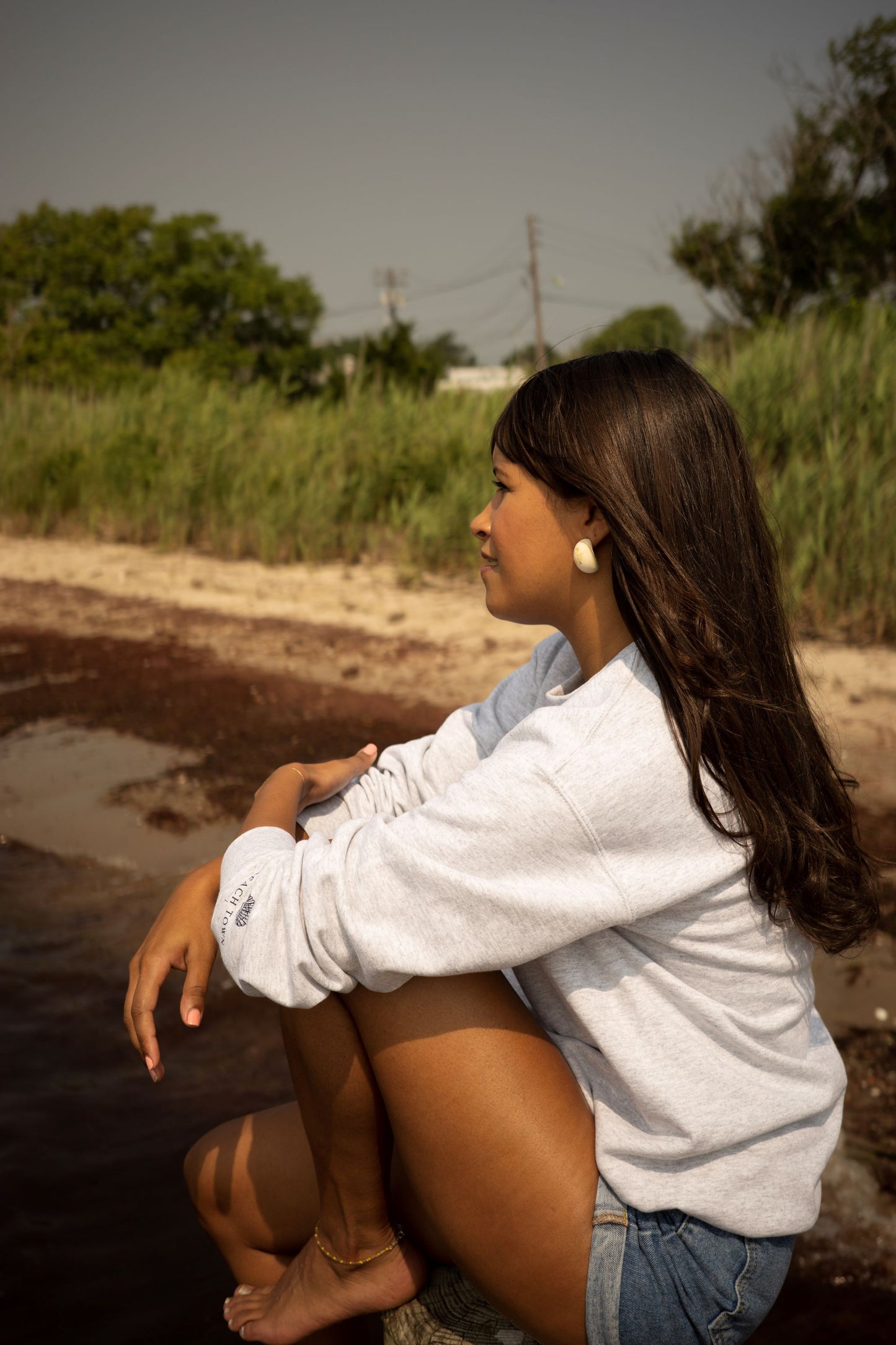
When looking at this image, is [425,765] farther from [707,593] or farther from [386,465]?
[386,465]

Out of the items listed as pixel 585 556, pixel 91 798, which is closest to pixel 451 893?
pixel 585 556

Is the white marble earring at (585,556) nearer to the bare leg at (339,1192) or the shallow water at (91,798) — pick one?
the bare leg at (339,1192)

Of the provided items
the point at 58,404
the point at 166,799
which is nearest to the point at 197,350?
the point at 58,404

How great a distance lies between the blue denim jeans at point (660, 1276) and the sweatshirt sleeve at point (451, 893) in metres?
0.32

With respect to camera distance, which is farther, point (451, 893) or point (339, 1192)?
point (339, 1192)

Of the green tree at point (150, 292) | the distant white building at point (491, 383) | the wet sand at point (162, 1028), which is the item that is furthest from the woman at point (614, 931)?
the green tree at point (150, 292)

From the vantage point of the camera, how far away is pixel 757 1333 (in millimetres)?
1584

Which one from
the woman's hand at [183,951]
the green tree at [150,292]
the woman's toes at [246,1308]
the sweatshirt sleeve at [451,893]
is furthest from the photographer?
the green tree at [150,292]

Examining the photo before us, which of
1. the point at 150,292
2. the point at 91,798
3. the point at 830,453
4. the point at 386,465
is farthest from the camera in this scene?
the point at 150,292

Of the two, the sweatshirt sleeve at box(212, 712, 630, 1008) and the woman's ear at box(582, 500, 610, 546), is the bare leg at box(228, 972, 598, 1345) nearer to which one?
the sweatshirt sleeve at box(212, 712, 630, 1008)

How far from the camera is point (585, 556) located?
117 cm

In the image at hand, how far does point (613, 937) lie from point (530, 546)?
1.47ft

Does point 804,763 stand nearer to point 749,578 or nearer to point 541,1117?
point 749,578

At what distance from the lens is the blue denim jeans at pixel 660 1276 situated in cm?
109
